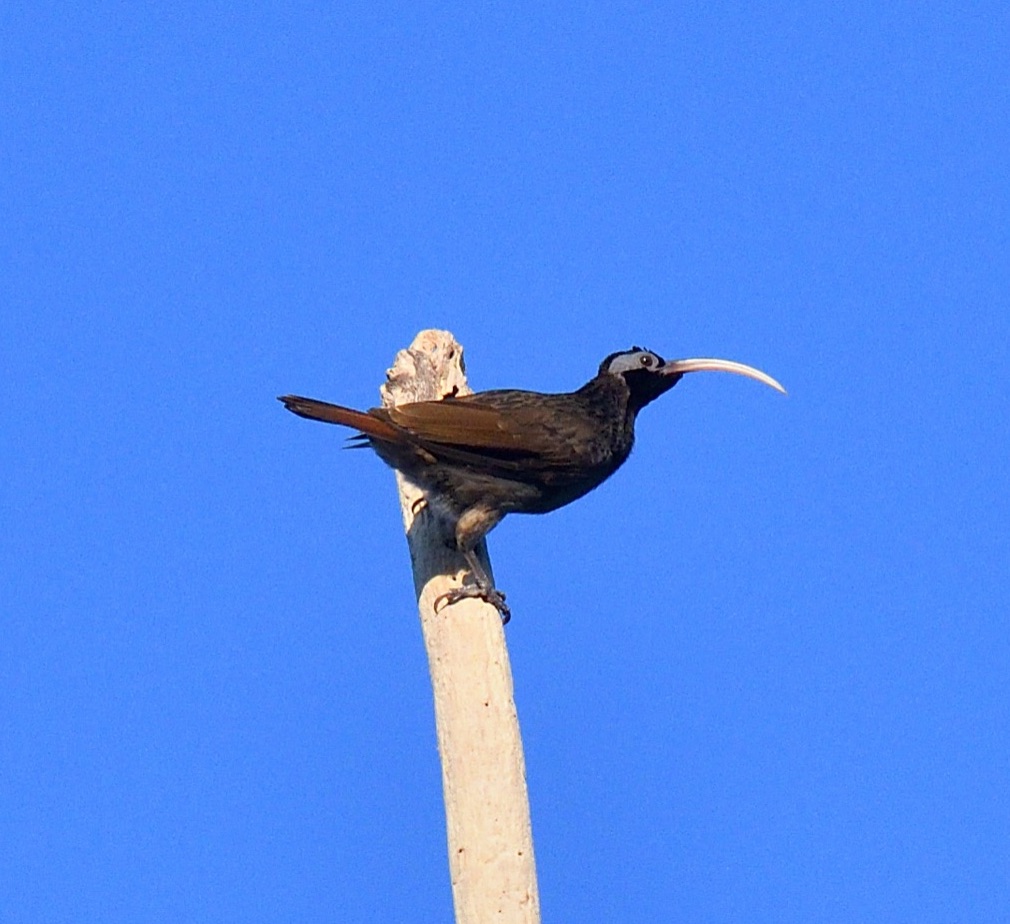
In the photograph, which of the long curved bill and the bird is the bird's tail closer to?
the bird

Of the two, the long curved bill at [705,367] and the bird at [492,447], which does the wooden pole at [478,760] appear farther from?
the long curved bill at [705,367]

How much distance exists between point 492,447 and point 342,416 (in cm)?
81

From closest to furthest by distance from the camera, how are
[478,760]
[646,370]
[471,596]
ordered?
[478,760], [471,596], [646,370]

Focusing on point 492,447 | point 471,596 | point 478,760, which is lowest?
point 478,760

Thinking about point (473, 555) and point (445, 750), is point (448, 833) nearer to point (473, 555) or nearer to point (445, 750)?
point (445, 750)

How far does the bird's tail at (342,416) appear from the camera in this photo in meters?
9.02

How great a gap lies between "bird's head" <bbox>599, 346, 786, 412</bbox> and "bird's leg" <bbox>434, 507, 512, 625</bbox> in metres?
1.11

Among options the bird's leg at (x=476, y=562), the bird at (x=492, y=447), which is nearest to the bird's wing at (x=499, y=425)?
the bird at (x=492, y=447)

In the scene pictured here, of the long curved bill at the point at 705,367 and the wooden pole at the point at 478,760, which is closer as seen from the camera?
the wooden pole at the point at 478,760

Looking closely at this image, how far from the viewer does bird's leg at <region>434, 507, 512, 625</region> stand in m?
9.14

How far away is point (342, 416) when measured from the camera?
30.0 feet

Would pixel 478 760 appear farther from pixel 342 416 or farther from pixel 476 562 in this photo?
pixel 342 416

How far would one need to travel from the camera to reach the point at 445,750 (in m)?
8.64

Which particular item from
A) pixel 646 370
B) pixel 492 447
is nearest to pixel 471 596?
pixel 492 447
